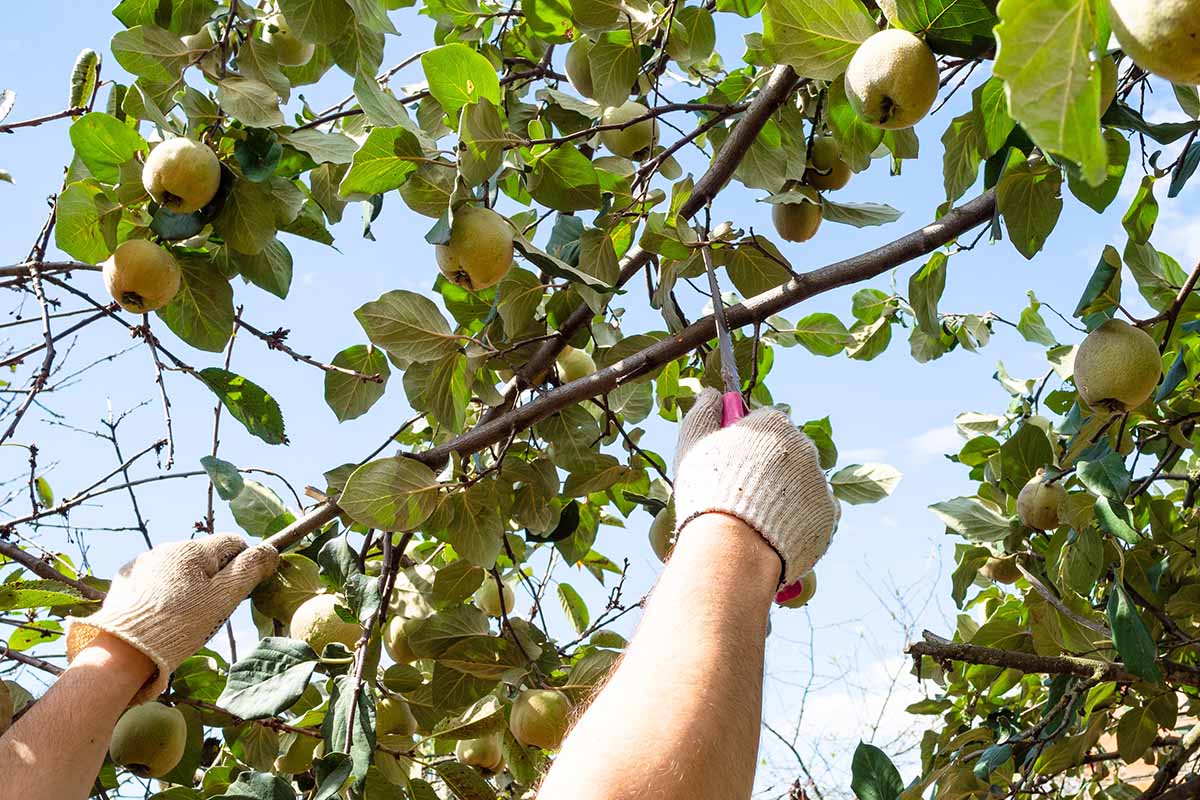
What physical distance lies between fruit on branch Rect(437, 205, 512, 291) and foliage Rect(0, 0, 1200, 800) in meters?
0.04

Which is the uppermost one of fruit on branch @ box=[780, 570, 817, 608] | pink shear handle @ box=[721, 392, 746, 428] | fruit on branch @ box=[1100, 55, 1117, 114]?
fruit on branch @ box=[780, 570, 817, 608]

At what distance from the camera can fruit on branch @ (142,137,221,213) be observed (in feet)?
5.94

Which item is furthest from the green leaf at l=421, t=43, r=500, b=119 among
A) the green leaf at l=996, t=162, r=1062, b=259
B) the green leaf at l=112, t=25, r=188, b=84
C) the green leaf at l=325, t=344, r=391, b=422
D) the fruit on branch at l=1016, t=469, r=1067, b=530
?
the fruit on branch at l=1016, t=469, r=1067, b=530

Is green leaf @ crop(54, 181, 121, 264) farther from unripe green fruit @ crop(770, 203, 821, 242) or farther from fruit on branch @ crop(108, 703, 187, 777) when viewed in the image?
unripe green fruit @ crop(770, 203, 821, 242)

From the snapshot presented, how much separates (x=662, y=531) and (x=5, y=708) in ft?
4.70

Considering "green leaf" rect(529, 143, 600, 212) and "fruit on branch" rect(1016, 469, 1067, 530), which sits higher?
"green leaf" rect(529, 143, 600, 212)

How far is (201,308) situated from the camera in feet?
6.94

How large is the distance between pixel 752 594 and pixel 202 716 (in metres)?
1.48

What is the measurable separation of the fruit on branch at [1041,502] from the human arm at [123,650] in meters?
1.71

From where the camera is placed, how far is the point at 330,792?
1633 millimetres

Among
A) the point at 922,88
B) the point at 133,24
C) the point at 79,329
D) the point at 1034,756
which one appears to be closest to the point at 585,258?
the point at 922,88

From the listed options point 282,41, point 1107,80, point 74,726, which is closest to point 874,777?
point 1107,80

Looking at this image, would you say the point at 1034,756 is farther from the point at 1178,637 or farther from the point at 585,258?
the point at 585,258

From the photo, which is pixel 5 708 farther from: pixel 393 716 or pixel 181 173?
pixel 181 173
